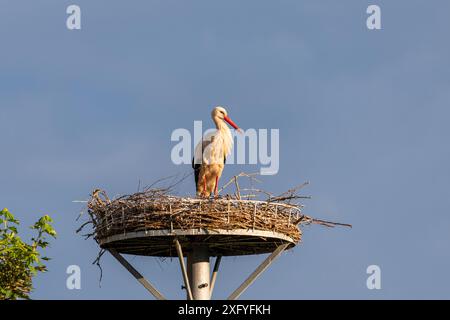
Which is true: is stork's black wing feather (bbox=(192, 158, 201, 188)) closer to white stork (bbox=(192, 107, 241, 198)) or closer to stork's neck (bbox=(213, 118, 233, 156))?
white stork (bbox=(192, 107, 241, 198))

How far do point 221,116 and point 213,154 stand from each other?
936mm

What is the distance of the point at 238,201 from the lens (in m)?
14.8

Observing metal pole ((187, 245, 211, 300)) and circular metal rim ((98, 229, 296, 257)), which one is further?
metal pole ((187, 245, 211, 300))

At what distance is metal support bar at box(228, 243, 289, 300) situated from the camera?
51.3ft

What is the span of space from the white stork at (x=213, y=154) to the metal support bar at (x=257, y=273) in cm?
220

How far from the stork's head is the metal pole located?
3.01 m

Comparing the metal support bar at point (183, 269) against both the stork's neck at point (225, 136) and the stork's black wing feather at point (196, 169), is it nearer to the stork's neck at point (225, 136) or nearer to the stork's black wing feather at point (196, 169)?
the stork's black wing feather at point (196, 169)

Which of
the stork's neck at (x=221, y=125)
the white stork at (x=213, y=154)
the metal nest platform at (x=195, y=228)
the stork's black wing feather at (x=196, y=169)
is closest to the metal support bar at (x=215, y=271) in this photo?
the metal nest platform at (x=195, y=228)

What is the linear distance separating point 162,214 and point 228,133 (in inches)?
142

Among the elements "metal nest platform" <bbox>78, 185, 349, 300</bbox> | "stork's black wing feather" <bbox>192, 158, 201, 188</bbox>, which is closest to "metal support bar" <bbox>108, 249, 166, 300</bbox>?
"metal nest platform" <bbox>78, 185, 349, 300</bbox>

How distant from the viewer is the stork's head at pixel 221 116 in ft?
59.4
